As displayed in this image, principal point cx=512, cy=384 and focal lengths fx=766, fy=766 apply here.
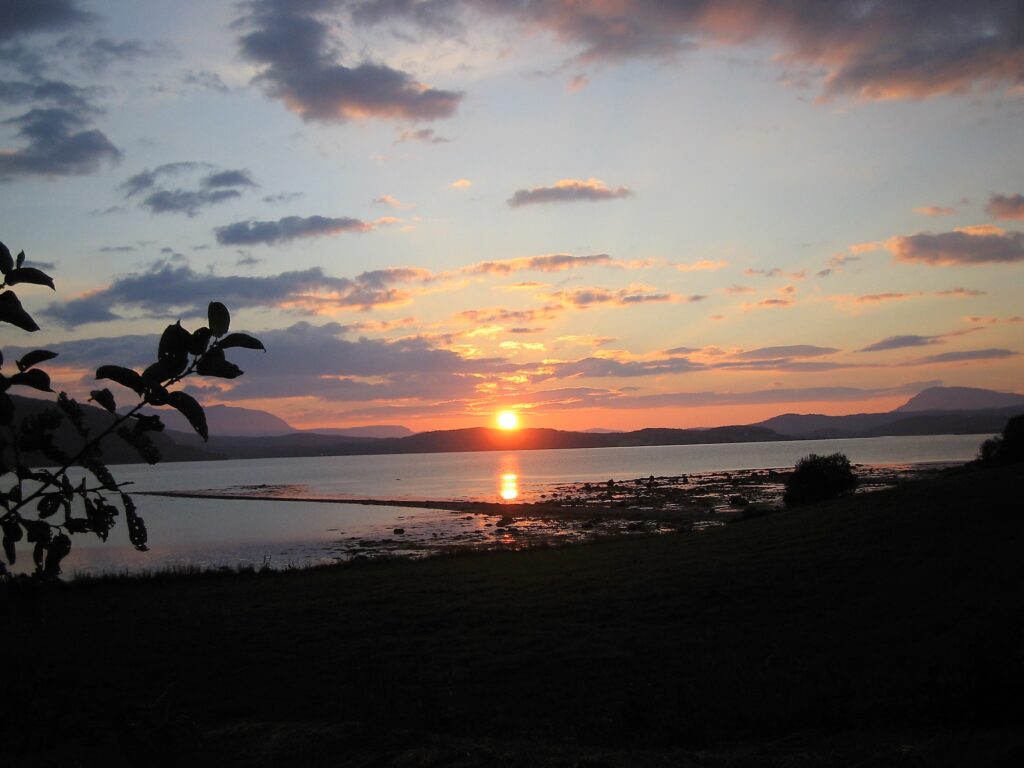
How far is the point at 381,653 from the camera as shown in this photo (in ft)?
49.3

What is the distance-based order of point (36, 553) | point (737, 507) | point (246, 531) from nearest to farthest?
point (36, 553), point (246, 531), point (737, 507)

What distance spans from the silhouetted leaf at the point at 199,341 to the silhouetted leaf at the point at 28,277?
1.43 ft

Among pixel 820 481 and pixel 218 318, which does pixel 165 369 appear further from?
pixel 820 481

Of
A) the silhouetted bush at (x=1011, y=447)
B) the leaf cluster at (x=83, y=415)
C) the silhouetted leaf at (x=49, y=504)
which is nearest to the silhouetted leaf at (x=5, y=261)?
the leaf cluster at (x=83, y=415)

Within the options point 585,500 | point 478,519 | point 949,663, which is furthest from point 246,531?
point 949,663

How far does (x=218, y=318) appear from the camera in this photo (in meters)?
2.18

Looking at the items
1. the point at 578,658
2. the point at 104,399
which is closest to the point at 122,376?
the point at 104,399

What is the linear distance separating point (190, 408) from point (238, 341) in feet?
0.85

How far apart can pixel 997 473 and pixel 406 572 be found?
2202 cm

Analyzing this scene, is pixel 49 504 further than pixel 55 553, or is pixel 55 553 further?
pixel 49 504

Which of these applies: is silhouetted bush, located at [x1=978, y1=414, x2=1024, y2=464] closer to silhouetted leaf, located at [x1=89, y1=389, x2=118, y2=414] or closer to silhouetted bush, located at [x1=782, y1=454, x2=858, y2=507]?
silhouetted bush, located at [x1=782, y1=454, x2=858, y2=507]

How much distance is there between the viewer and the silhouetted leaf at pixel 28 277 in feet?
7.07

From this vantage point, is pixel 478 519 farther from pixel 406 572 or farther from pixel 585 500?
pixel 406 572

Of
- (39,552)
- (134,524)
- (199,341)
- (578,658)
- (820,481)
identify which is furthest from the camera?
(820,481)
